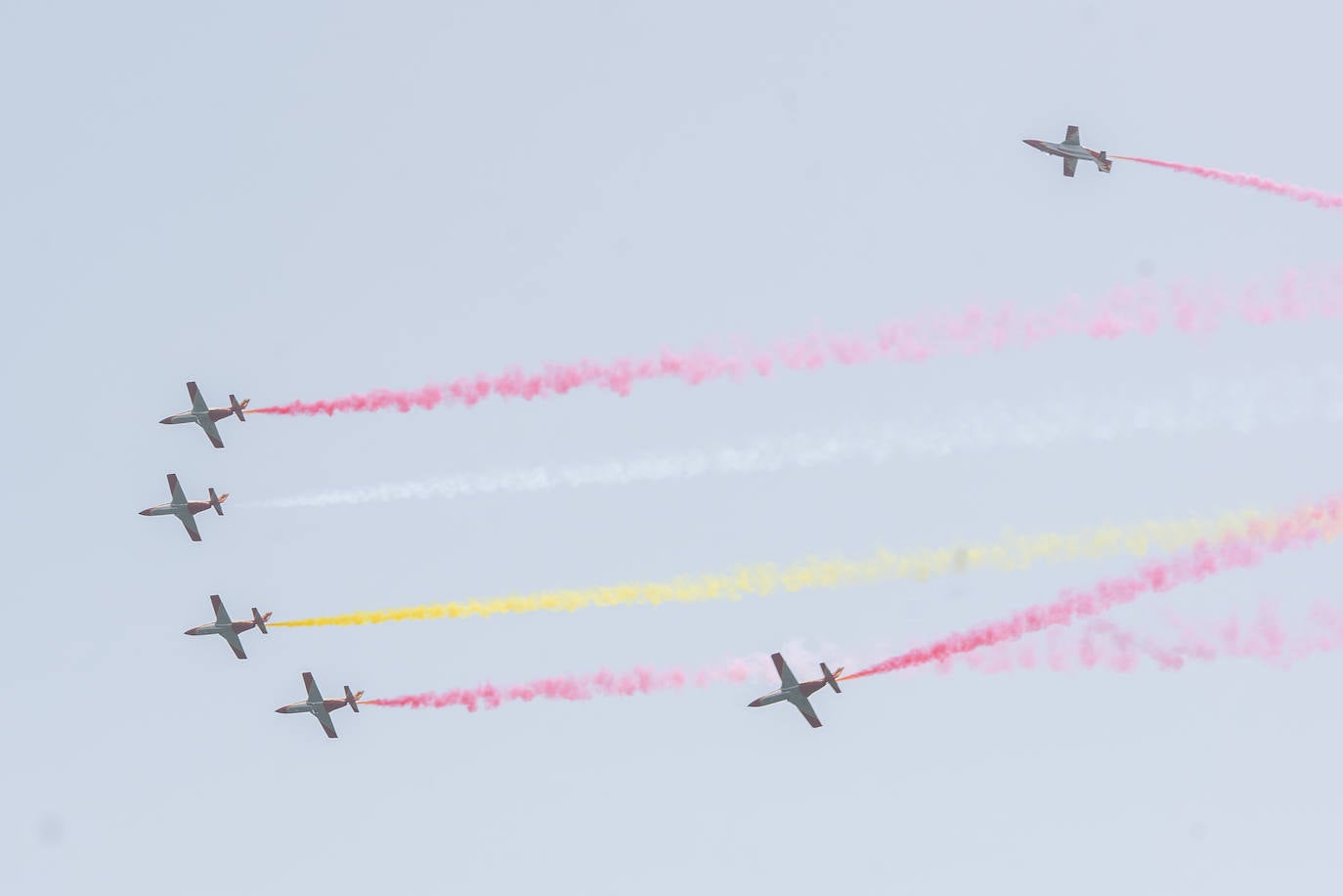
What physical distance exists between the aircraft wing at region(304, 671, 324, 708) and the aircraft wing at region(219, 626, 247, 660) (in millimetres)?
3814

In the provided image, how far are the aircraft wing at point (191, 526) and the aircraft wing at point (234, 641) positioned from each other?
14.1 feet

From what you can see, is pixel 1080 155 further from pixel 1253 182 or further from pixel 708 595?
pixel 708 595

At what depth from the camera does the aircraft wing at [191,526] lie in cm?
9100

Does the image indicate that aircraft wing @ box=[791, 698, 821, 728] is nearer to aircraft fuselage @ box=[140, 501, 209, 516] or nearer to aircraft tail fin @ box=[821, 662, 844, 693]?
aircraft tail fin @ box=[821, 662, 844, 693]

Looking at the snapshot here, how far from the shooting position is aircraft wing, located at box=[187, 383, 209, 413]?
88.7m

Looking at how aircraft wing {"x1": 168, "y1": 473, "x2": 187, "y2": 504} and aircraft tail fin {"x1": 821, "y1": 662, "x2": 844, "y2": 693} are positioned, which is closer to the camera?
aircraft tail fin {"x1": 821, "y1": 662, "x2": 844, "y2": 693}

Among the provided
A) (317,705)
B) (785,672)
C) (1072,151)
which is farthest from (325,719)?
(1072,151)

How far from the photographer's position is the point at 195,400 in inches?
3497

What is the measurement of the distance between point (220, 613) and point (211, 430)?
7.92 metres

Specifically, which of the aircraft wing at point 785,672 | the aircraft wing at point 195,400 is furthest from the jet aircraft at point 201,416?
the aircraft wing at point 785,672

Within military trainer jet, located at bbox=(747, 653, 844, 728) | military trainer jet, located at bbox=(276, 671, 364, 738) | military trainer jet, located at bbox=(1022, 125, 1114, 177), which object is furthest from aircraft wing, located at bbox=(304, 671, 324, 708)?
military trainer jet, located at bbox=(1022, 125, 1114, 177)

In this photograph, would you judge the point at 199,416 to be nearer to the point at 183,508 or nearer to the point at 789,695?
the point at 183,508

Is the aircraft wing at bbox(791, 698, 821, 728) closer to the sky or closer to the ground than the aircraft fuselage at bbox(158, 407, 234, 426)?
closer to the ground

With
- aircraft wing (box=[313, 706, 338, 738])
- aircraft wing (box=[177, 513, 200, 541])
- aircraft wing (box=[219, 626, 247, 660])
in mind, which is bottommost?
aircraft wing (box=[313, 706, 338, 738])
